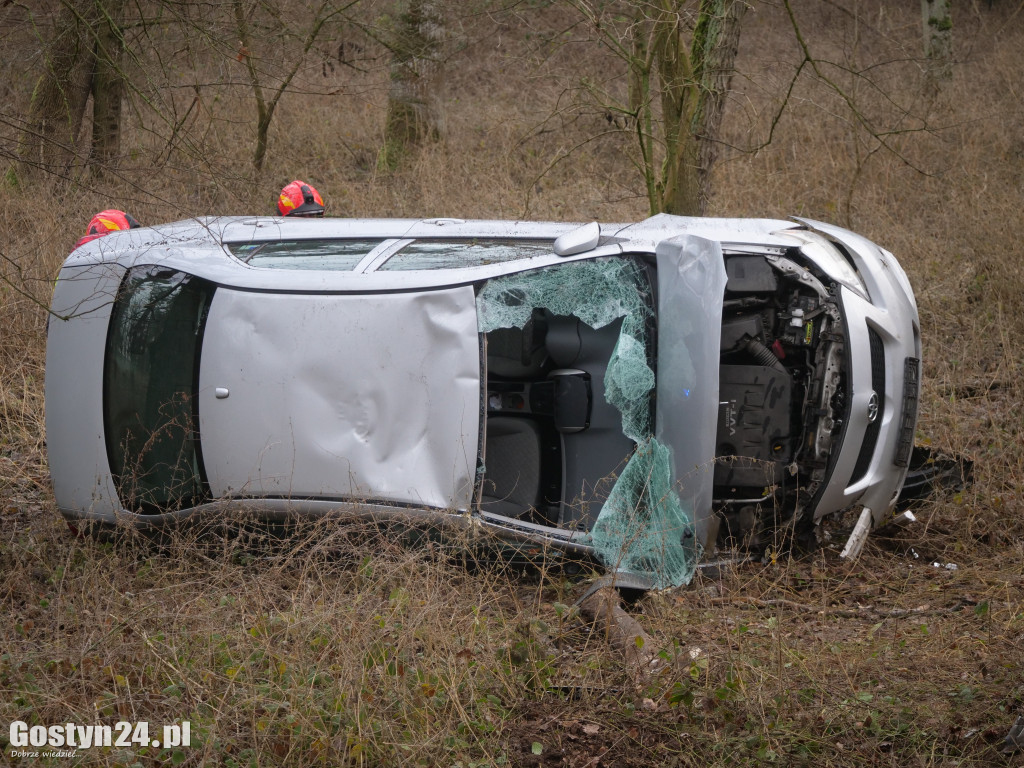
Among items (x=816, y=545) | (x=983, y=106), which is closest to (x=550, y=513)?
(x=816, y=545)

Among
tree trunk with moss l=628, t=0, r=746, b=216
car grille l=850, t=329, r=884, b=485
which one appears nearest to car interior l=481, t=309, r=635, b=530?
car grille l=850, t=329, r=884, b=485

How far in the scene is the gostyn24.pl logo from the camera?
9.59 ft

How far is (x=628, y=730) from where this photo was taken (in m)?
3.03

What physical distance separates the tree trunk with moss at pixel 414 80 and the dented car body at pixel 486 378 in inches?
281

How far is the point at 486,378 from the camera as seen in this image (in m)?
4.06

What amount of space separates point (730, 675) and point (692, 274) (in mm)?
1771

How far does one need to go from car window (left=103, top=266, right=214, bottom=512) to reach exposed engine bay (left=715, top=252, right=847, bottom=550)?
2.44 meters

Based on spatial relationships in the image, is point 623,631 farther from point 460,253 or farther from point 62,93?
point 62,93

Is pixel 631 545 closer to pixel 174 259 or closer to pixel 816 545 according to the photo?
pixel 816 545

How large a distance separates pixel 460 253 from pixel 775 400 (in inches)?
65.4

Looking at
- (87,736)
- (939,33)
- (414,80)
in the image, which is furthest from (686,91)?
(939,33)

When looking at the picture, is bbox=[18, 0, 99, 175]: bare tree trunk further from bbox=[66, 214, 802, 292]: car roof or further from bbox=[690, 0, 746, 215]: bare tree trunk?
bbox=[690, 0, 746, 215]: bare tree trunk

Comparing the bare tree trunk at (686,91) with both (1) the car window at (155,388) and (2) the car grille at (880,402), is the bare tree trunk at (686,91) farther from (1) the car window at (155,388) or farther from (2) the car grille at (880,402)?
(1) the car window at (155,388)

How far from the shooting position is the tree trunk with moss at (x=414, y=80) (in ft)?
37.5
